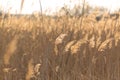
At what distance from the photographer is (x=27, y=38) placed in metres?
2.63

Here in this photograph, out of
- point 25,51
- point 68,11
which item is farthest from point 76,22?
point 25,51

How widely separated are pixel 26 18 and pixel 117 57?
1.79 metres

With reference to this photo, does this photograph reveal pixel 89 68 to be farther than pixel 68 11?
No

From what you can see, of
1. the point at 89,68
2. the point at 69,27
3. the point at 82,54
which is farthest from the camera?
the point at 69,27

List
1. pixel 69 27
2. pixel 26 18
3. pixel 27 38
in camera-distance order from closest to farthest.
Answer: pixel 69 27
pixel 27 38
pixel 26 18

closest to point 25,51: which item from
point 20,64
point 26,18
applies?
point 20,64

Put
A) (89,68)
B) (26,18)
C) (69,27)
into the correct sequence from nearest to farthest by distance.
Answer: (89,68), (69,27), (26,18)

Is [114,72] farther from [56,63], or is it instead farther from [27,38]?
[27,38]

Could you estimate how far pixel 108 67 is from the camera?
7.00 ft

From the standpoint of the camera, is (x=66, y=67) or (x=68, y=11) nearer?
(x=66, y=67)

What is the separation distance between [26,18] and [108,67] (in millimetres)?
1888

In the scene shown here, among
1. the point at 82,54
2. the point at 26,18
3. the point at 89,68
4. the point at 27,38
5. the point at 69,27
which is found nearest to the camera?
the point at 89,68

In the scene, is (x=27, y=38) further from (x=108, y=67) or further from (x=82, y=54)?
(x=108, y=67)

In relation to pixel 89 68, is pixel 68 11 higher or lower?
higher
